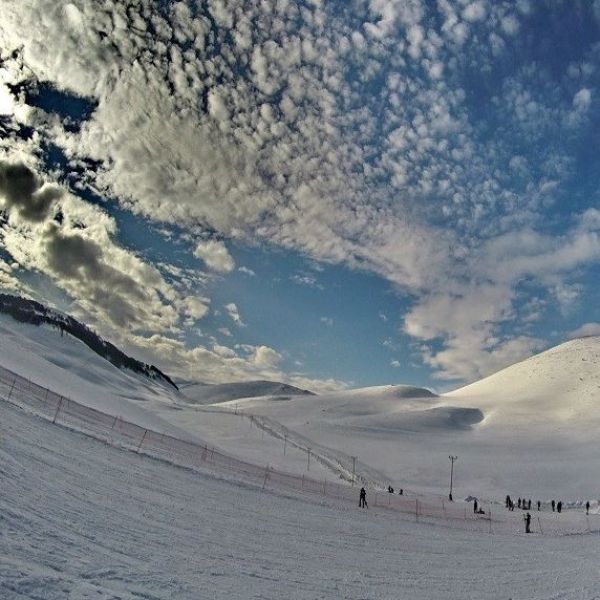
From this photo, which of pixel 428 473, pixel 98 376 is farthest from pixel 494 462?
pixel 98 376

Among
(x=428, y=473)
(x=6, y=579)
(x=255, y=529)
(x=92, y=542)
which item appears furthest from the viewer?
(x=428, y=473)

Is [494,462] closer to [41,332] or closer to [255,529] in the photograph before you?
[255,529]

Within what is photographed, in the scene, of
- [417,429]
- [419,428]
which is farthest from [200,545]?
[419,428]

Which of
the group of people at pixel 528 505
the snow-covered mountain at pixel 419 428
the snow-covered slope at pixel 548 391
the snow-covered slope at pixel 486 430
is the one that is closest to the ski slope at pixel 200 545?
the snow-covered mountain at pixel 419 428

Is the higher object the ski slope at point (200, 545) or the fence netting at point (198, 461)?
the fence netting at point (198, 461)

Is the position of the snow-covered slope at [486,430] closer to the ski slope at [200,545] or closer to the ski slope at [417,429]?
the ski slope at [417,429]

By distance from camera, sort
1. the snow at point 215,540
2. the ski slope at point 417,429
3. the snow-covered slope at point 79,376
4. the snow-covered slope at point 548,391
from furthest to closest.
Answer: the snow-covered slope at point 548,391 → the ski slope at point 417,429 → the snow-covered slope at point 79,376 → the snow at point 215,540

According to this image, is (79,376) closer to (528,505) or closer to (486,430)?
(486,430)

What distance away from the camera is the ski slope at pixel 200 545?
9594mm

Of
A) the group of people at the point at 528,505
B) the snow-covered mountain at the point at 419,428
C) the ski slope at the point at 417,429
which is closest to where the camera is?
the group of people at the point at 528,505

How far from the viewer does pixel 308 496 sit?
98.5 ft

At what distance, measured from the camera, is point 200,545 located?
13.8 meters

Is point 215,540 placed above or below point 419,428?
below

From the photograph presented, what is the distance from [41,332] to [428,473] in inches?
6755
